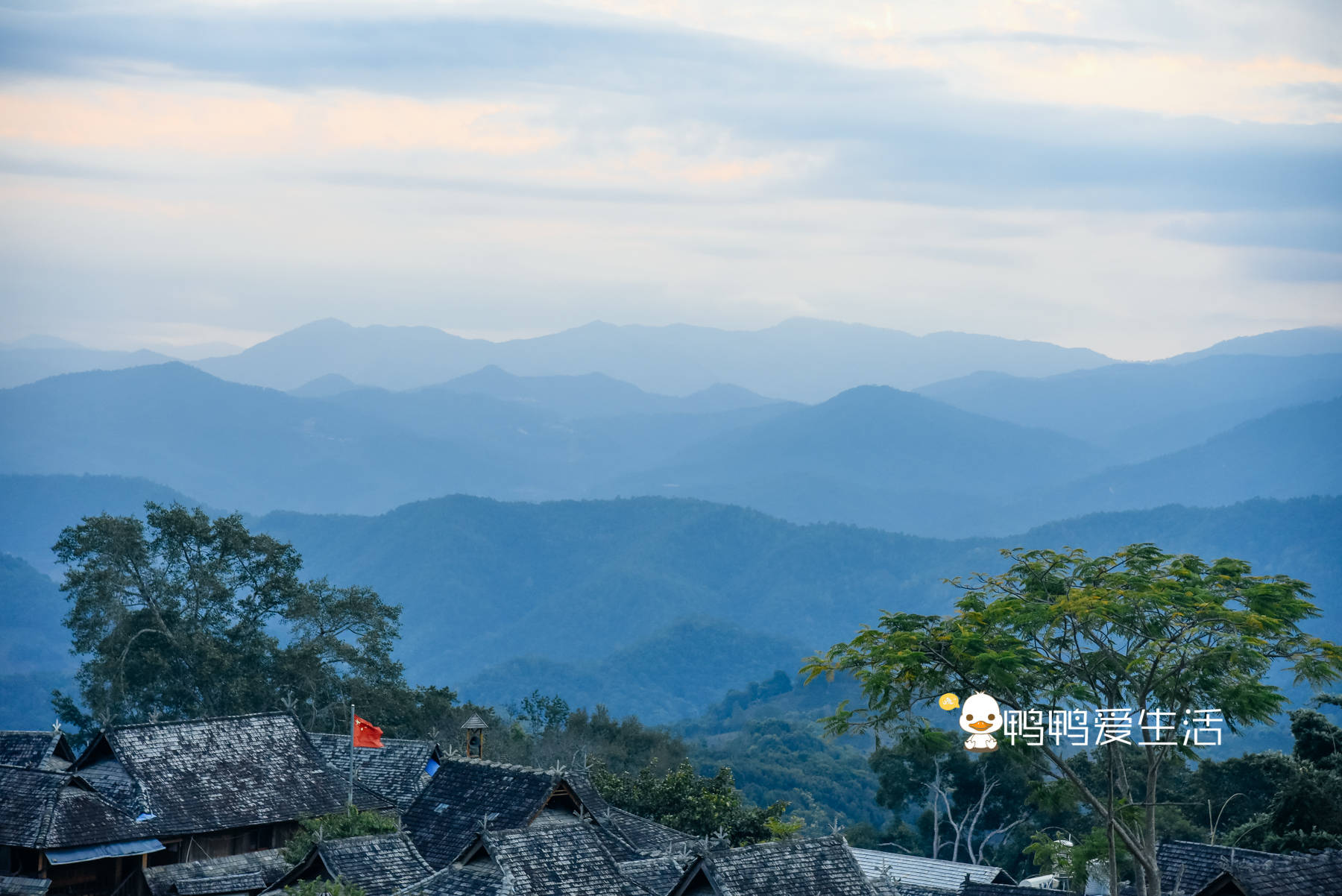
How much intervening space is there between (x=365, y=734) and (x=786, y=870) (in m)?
17.7

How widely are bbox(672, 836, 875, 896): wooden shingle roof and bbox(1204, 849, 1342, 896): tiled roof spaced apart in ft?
26.9

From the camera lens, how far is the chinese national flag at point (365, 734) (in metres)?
40.8

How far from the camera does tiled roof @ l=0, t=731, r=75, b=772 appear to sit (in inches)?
1556

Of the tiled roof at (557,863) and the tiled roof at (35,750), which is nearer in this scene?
the tiled roof at (557,863)

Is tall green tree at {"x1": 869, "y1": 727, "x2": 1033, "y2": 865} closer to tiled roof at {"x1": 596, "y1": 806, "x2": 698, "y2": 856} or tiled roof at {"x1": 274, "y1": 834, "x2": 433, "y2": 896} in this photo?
tiled roof at {"x1": 596, "y1": 806, "x2": 698, "y2": 856}

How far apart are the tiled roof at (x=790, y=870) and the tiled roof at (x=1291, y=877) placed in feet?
26.9

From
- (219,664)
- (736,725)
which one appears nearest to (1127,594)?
(219,664)

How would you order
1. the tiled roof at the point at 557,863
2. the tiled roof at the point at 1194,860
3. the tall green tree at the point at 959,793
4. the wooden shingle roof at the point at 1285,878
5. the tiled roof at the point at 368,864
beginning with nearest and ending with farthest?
1. the tiled roof at the point at 557,863
2. the tiled roof at the point at 368,864
3. the wooden shingle roof at the point at 1285,878
4. the tiled roof at the point at 1194,860
5. the tall green tree at the point at 959,793

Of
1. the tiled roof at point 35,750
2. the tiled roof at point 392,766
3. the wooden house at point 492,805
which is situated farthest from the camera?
the tiled roof at point 392,766

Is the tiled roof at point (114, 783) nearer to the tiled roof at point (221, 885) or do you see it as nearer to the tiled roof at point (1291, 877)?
the tiled roof at point (221, 885)

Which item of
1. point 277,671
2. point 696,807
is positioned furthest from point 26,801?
point 277,671

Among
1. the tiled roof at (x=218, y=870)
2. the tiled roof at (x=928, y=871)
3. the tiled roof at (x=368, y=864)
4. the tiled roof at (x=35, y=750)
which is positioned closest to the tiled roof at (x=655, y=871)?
the tiled roof at (x=368, y=864)

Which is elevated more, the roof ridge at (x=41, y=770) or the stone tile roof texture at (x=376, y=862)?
the roof ridge at (x=41, y=770)

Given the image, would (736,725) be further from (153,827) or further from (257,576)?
(153,827)
